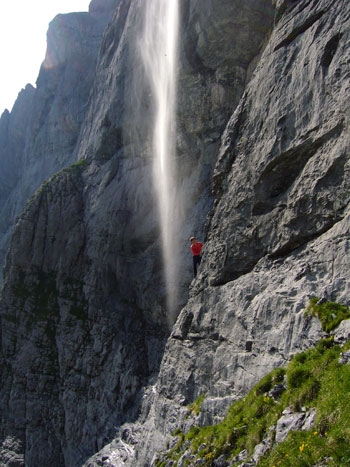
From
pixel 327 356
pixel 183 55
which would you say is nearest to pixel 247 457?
pixel 327 356

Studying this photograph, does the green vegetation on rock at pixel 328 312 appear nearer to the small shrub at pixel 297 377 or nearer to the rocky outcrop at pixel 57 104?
the small shrub at pixel 297 377

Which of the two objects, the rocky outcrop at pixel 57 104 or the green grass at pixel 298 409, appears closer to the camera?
the green grass at pixel 298 409

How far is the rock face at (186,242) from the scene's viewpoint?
614 inches

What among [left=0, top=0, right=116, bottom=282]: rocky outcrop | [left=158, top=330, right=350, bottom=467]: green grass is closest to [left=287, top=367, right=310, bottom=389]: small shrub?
[left=158, top=330, right=350, bottom=467]: green grass

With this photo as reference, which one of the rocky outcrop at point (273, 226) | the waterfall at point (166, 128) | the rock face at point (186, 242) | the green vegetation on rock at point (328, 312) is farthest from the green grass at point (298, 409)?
the waterfall at point (166, 128)

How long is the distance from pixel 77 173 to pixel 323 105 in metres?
34.6

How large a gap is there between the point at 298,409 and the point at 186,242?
2013cm

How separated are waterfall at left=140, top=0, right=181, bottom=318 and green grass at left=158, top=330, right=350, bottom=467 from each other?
→ 56.2 ft

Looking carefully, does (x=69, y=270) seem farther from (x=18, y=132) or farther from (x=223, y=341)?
(x=18, y=132)

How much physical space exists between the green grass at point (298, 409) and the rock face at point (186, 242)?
1.40 metres

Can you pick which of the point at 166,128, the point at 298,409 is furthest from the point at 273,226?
the point at 166,128

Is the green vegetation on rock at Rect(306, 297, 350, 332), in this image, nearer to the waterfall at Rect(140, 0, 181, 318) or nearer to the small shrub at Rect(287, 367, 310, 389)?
the small shrub at Rect(287, 367, 310, 389)

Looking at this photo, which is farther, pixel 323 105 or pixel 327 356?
pixel 323 105

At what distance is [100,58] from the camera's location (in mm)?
55844
